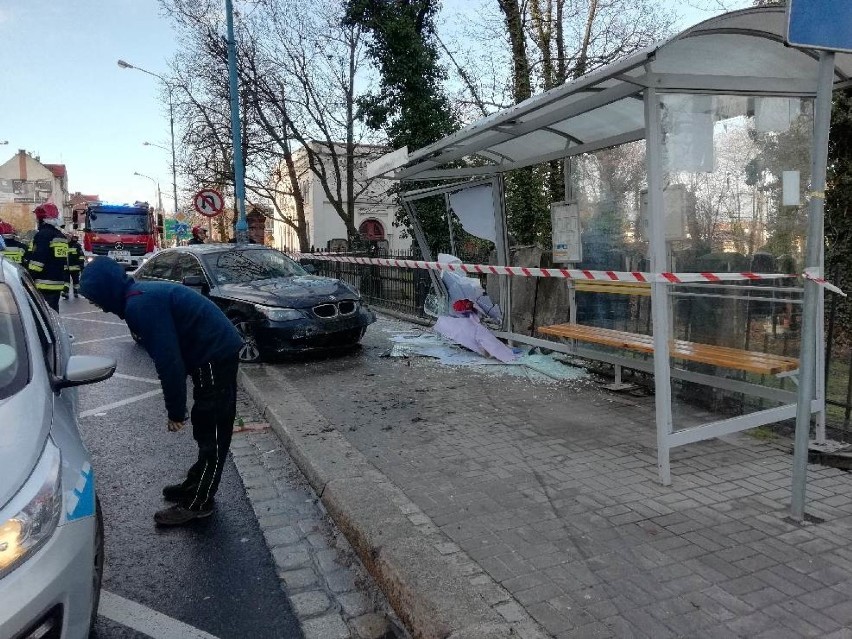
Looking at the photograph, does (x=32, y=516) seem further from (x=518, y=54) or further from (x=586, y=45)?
(x=586, y=45)

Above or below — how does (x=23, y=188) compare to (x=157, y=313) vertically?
above

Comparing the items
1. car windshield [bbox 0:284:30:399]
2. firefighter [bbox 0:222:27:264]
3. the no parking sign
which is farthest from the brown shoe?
the no parking sign

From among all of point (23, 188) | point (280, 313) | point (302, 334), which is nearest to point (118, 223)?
point (280, 313)

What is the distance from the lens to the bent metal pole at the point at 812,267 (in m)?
3.21

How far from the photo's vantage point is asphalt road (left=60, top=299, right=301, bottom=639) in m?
2.84

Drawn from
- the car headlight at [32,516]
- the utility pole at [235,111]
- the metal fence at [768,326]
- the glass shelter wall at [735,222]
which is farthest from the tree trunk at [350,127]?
the car headlight at [32,516]

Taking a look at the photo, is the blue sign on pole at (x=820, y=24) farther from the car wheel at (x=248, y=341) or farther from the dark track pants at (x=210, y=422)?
the car wheel at (x=248, y=341)

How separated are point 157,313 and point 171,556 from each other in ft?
4.38

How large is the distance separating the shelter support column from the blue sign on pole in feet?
3.18

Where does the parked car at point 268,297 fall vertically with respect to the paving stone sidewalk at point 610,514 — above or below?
above

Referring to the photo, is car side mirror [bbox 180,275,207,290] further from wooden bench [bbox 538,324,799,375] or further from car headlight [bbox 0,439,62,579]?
car headlight [bbox 0,439,62,579]

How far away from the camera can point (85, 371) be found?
296 cm

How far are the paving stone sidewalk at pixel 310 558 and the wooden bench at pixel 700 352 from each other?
9.54 feet

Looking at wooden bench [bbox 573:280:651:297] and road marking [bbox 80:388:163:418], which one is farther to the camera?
road marking [bbox 80:388:163:418]
